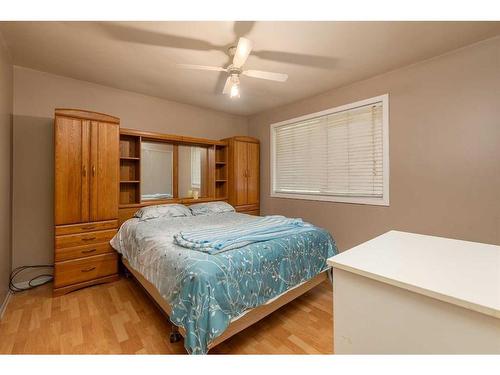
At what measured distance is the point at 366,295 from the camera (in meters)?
0.89

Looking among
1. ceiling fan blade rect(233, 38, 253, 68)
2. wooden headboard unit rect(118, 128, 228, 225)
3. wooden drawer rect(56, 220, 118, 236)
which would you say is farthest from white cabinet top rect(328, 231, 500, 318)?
wooden headboard unit rect(118, 128, 228, 225)

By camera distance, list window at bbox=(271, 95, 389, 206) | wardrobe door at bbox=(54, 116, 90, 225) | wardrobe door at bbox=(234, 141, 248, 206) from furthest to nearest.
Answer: wardrobe door at bbox=(234, 141, 248, 206)
window at bbox=(271, 95, 389, 206)
wardrobe door at bbox=(54, 116, 90, 225)

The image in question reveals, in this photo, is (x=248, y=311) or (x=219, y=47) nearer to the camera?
(x=248, y=311)

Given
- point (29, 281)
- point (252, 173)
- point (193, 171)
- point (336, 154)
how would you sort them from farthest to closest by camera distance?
point (252, 173) → point (193, 171) → point (336, 154) → point (29, 281)

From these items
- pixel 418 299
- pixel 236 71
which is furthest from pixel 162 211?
pixel 418 299

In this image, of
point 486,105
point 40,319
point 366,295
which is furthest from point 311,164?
point 40,319

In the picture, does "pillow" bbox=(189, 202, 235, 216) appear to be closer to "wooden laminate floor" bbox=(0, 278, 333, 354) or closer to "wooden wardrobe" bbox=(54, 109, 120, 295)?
"wooden wardrobe" bbox=(54, 109, 120, 295)

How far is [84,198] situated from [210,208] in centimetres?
156

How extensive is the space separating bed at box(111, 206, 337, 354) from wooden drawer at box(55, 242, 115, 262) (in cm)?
38

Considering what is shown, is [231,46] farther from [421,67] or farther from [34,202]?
[34,202]

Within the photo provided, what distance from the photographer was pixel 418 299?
767 mm

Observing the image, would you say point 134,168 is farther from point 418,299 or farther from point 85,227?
point 418,299

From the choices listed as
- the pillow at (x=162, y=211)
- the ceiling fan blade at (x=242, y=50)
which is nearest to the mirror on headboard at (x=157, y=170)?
the pillow at (x=162, y=211)

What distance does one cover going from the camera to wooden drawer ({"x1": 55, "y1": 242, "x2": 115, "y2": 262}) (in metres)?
2.34
